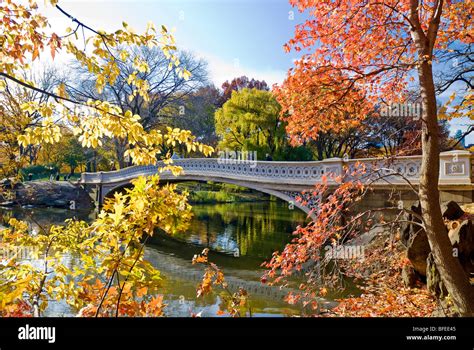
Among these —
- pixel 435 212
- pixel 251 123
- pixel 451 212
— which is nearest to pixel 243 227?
pixel 251 123

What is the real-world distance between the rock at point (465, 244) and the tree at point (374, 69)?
1117 millimetres

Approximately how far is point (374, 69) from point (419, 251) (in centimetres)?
204

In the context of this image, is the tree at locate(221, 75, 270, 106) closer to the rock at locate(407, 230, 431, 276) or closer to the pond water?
the pond water

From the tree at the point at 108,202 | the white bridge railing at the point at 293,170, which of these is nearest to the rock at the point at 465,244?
the white bridge railing at the point at 293,170

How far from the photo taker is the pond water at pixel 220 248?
487 cm

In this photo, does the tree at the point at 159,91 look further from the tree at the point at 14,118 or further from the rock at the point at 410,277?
the rock at the point at 410,277

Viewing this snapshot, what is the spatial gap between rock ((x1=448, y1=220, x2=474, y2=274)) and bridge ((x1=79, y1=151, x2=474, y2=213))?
0.78 metres

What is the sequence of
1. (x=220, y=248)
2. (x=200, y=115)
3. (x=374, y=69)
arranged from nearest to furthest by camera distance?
(x=374, y=69), (x=200, y=115), (x=220, y=248)

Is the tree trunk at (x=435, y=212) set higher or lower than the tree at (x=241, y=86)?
lower

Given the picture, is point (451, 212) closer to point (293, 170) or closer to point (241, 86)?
point (293, 170)

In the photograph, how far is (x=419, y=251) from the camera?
3.62m

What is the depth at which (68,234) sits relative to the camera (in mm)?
2115
